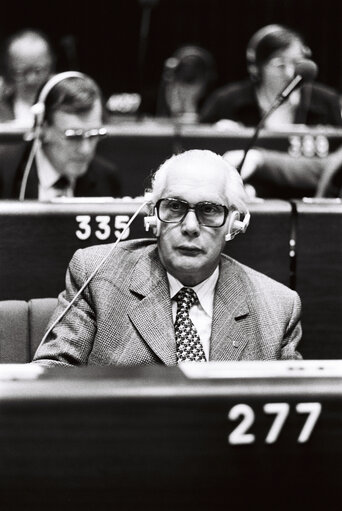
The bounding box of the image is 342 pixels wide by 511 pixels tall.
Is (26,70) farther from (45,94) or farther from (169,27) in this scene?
(169,27)

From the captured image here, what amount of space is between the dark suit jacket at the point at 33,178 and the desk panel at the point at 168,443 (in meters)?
2.43

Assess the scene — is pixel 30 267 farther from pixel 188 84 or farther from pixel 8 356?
pixel 188 84

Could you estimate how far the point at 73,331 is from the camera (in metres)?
1.90

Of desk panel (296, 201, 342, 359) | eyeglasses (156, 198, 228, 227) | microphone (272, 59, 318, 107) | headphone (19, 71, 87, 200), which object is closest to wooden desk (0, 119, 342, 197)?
headphone (19, 71, 87, 200)

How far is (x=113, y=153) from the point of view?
412 cm

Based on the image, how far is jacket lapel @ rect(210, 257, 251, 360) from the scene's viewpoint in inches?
76.4

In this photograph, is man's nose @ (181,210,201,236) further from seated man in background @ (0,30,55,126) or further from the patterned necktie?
seated man in background @ (0,30,55,126)

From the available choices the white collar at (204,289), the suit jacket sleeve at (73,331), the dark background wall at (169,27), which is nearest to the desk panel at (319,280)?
the white collar at (204,289)

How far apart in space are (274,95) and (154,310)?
8.80 ft

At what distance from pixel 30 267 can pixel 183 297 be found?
0.48 meters

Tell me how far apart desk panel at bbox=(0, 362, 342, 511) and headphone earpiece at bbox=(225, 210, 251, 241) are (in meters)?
1.25

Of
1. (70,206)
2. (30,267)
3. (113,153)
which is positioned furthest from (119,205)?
(113,153)

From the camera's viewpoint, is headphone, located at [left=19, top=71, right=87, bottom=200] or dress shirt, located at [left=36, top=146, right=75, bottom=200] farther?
dress shirt, located at [left=36, top=146, right=75, bottom=200]

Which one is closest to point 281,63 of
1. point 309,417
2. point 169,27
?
point 309,417
